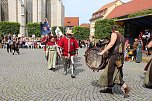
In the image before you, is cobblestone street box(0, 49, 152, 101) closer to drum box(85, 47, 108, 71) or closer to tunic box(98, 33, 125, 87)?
tunic box(98, 33, 125, 87)

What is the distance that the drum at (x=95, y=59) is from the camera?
→ 21.5 feet

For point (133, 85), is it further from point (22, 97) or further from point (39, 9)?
point (39, 9)

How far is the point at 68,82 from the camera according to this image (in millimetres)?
8117

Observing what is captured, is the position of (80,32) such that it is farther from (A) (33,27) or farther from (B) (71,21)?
(B) (71,21)

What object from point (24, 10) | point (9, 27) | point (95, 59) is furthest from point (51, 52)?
point (24, 10)

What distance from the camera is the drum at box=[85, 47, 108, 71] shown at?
6.56 m

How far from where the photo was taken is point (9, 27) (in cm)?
5256

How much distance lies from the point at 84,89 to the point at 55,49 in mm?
4735

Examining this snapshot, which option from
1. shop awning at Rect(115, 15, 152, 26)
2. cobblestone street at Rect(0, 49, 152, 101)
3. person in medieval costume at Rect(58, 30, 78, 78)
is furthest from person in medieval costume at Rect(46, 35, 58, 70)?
Answer: shop awning at Rect(115, 15, 152, 26)

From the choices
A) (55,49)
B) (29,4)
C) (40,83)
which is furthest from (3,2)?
(40,83)

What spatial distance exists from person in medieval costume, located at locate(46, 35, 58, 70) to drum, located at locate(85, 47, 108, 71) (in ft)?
14.3

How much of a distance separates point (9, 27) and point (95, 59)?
4824cm

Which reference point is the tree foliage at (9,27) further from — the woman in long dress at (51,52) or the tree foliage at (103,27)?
the woman in long dress at (51,52)

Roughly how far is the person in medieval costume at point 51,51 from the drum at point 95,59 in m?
4.36
